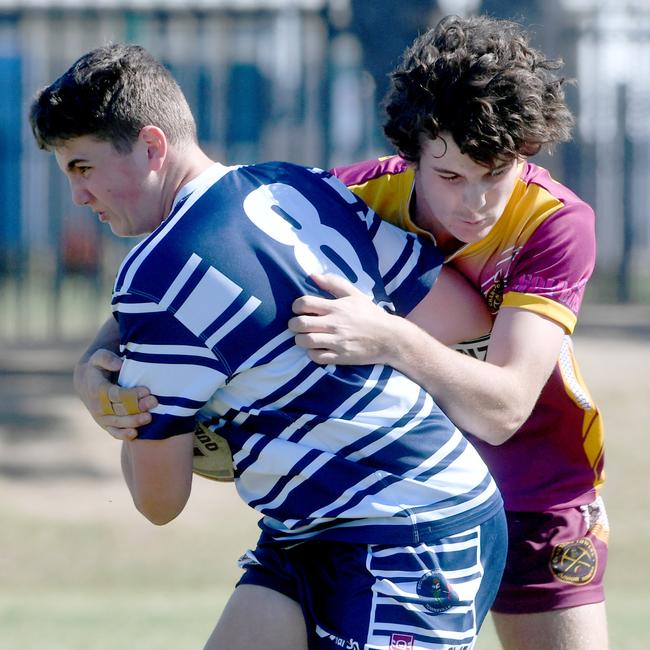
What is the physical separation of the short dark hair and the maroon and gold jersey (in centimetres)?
62

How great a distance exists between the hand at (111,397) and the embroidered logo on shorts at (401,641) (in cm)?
63

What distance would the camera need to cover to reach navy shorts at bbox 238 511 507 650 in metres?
2.37

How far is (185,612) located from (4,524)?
201cm

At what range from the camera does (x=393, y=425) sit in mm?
2361

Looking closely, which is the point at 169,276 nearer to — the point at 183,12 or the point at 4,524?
the point at 4,524

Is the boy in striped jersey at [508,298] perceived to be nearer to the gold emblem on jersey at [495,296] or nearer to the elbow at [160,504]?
the gold emblem on jersey at [495,296]

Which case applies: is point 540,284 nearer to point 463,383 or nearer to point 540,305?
point 540,305

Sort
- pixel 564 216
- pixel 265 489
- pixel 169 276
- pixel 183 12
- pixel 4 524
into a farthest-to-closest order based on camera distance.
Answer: pixel 183 12
pixel 4 524
pixel 564 216
pixel 265 489
pixel 169 276

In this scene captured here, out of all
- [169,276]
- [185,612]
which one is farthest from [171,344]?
[185,612]

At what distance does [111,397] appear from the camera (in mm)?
2402

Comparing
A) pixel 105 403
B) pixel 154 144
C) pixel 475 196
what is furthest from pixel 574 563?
pixel 154 144

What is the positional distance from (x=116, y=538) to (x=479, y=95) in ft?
16.8

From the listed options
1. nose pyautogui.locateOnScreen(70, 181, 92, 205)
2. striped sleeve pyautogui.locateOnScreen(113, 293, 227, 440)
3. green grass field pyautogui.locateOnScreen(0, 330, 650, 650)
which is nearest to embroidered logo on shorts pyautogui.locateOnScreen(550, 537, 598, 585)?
striped sleeve pyautogui.locateOnScreen(113, 293, 227, 440)

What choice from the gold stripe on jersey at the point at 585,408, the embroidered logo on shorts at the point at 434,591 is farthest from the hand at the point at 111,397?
the gold stripe on jersey at the point at 585,408
